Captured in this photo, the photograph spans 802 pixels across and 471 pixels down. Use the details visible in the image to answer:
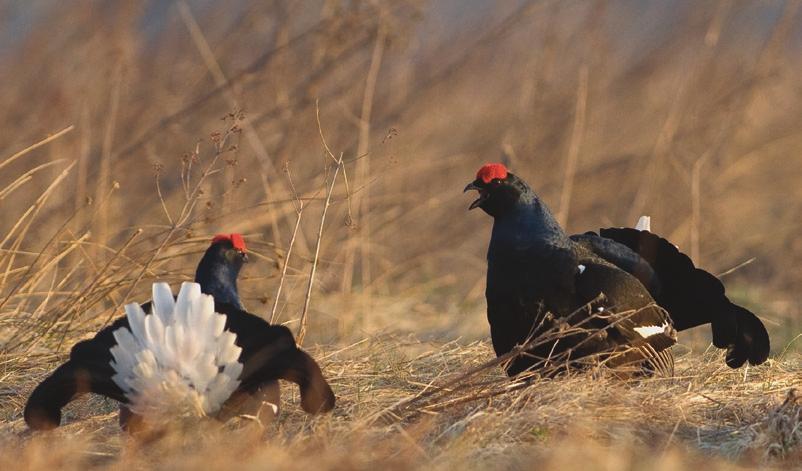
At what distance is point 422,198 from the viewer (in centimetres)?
651

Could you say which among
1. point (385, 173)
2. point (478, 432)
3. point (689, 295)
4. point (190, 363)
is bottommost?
point (689, 295)

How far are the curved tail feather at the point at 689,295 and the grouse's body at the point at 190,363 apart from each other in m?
1.42

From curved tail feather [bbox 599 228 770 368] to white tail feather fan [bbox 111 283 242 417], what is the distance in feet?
5.24

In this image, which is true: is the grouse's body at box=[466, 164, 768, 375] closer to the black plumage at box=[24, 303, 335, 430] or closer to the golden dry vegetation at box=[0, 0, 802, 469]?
the golden dry vegetation at box=[0, 0, 802, 469]

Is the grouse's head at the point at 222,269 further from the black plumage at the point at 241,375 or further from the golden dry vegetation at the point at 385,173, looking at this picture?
the black plumage at the point at 241,375

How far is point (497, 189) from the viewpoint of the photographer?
11.8 feet

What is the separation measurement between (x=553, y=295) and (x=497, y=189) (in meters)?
0.35

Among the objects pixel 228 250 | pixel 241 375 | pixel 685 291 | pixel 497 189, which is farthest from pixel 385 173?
pixel 241 375

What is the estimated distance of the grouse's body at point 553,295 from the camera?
3439mm

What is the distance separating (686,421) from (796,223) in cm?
433

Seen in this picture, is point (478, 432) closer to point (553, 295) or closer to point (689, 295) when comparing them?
point (553, 295)

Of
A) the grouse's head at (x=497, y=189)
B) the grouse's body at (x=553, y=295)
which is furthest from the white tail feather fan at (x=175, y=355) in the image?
the grouse's head at (x=497, y=189)

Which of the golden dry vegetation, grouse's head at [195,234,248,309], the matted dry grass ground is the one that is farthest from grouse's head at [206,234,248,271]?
the matted dry grass ground

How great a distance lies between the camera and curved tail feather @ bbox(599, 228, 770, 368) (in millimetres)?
3775
